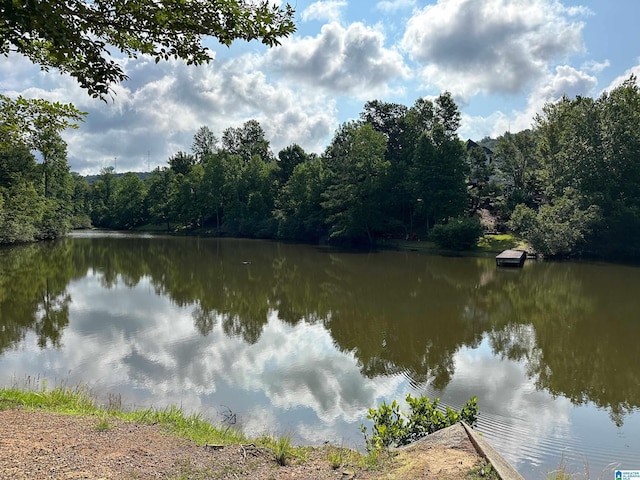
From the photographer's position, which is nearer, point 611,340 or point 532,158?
point 611,340

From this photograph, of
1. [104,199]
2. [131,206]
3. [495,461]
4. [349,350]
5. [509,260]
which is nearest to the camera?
[495,461]

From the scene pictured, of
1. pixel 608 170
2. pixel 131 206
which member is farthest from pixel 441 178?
pixel 131 206

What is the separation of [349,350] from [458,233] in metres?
25.0

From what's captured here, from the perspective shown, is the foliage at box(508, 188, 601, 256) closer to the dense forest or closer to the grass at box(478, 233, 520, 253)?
the dense forest

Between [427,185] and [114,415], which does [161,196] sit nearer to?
[427,185]

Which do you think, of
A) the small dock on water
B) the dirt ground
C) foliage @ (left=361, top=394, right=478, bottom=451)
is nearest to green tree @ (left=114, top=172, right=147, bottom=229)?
the small dock on water

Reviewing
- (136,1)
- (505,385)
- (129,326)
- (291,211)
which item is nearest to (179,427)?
(136,1)

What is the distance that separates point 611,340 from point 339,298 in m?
9.07

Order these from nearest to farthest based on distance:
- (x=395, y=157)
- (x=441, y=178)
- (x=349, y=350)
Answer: (x=349, y=350), (x=441, y=178), (x=395, y=157)

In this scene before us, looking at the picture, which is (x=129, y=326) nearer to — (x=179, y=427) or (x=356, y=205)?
(x=179, y=427)

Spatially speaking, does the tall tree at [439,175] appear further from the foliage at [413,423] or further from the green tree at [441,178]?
the foliage at [413,423]

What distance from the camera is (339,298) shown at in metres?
17.3

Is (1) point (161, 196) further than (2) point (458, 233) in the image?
Yes

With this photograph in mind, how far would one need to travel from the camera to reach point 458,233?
33.3 metres
